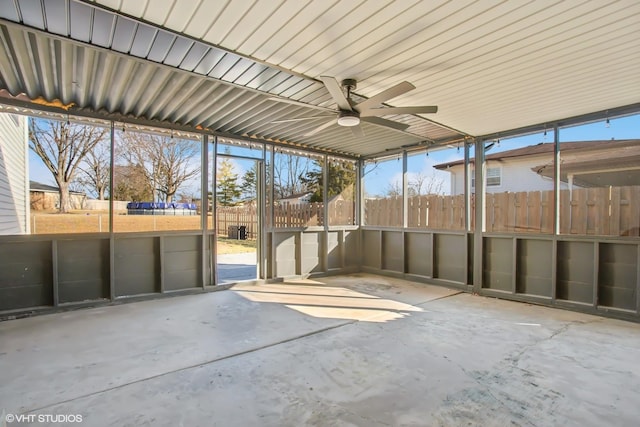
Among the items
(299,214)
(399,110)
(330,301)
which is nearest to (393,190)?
→ (299,214)

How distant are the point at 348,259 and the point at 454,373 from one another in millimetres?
4960

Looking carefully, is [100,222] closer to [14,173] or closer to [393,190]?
[14,173]

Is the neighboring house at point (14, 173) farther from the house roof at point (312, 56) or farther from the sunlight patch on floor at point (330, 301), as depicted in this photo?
the sunlight patch on floor at point (330, 301)

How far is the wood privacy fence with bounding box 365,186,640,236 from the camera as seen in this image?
421cm

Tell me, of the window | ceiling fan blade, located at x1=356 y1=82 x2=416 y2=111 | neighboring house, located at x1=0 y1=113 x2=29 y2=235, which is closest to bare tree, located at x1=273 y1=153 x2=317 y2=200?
ceiling fan blade, located at x1=356 y1=82 x2=416 y2=111

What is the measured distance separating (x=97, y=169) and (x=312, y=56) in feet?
12.8

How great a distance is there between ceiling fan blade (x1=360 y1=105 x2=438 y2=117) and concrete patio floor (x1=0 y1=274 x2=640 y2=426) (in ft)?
7.89

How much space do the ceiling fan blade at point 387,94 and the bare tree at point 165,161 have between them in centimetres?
350

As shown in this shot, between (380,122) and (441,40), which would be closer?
(441,40)

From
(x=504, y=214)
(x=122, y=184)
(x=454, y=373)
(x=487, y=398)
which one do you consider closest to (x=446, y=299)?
(x=504, y=214)

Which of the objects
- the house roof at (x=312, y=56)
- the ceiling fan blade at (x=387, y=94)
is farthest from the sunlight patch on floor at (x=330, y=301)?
the house roof at (x=312, y=56)

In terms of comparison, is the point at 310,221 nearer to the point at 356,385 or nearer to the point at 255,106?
the point at 255,106

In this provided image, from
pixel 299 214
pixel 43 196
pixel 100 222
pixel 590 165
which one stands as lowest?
pixel 100 222

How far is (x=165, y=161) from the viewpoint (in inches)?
221
